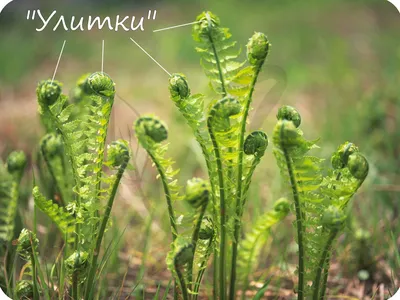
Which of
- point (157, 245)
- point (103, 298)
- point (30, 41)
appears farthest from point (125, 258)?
point (30, 41)

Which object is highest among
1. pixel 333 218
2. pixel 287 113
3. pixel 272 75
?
pixel 272 75

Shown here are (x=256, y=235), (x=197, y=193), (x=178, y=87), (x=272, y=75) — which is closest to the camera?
(x=197, y=193)

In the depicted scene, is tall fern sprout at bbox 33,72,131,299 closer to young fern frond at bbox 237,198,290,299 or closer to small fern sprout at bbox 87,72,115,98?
small fern sprout at bbox 87,72,115,98

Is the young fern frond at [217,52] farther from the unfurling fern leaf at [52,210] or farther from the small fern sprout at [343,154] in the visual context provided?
the unfurling fern leaf at [52,210]

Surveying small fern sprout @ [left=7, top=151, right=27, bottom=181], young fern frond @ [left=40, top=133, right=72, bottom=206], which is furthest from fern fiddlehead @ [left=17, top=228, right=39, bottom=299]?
small fern sprout @ [left=7, top=151, right=27, bottom=181]

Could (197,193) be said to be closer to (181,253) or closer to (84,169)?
(181,253)

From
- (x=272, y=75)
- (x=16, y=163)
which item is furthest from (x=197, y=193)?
(x=272, y=75)

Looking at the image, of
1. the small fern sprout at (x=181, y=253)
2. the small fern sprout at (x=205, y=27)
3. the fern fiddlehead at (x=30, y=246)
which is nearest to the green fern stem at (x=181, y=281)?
the small fern sprout at (x=181, y=253)
